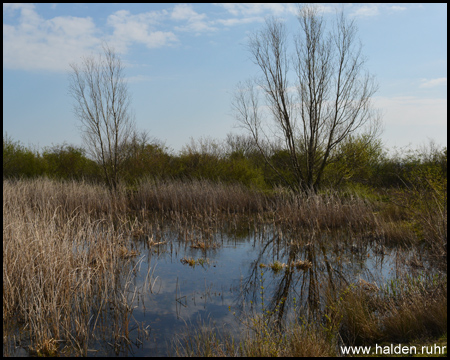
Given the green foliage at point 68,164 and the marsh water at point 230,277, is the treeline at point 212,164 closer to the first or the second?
the green foliage at point 68,164

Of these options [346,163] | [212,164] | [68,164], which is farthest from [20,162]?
[346,163]

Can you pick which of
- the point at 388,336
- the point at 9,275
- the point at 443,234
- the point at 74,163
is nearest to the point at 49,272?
the point at 9,275

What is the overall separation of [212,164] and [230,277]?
418 inches

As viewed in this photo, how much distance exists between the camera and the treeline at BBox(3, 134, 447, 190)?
13672mm

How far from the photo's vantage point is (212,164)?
16281 mm

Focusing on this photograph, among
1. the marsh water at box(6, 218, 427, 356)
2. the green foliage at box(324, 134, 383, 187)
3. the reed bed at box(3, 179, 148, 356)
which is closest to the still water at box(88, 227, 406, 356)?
the marsh water at box(6, 218, 427, 356)

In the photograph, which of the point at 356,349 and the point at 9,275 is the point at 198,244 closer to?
the point at 9,275

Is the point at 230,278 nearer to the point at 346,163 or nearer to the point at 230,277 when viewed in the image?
the point at 230,277

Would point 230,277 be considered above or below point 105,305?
below

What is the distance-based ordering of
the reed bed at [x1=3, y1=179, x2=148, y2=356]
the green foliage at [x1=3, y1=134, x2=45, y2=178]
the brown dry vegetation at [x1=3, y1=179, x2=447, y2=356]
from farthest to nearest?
the green foliage at [x1=3, y1=134, x2=45, y2=178] → the reed bed at [x1=3, y1=179, x2=148, y2=356] → the brown dry vegetation at [x1=3, y1=179, x2=447, y2=356]

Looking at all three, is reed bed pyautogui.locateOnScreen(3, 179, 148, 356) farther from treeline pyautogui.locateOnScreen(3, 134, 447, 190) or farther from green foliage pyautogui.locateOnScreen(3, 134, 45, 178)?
green foliage pyautogui.locateOnScreen(3, 134, 45, 178)

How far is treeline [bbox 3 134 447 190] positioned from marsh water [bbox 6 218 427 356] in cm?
490

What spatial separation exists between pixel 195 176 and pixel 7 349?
13.0 metres

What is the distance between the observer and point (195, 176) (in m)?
16.4
